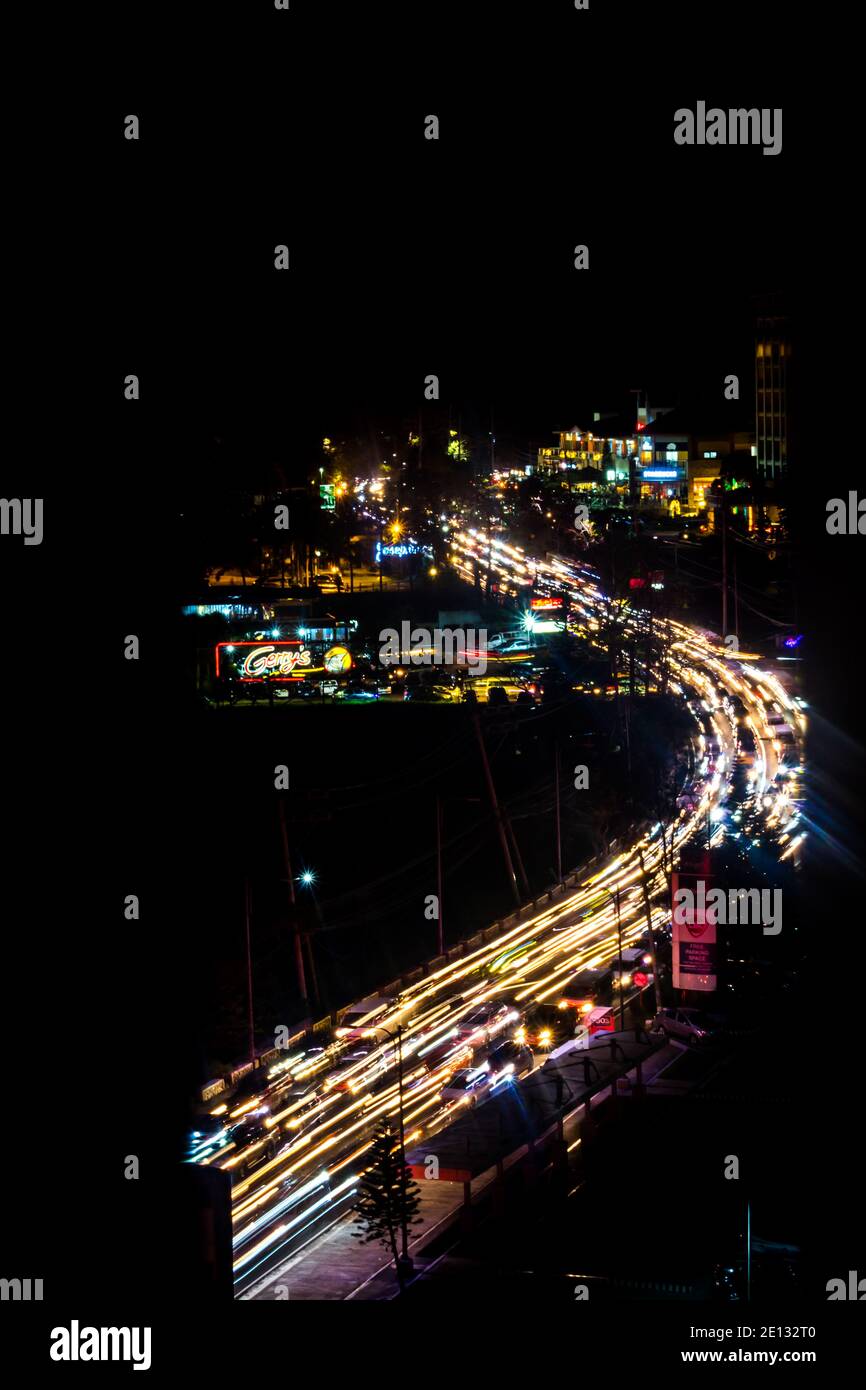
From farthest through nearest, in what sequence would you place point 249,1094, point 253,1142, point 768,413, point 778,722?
point 768,413, point 778,722, point 249,1094, point 253,1142

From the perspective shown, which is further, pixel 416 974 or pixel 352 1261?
pixel 416 974

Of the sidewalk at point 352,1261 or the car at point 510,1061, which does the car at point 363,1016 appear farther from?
the sidewalk at point 352,1261

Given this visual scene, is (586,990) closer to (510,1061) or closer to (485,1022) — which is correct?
Answer: (485,1022)

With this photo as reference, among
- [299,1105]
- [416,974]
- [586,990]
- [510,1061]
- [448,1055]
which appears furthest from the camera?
[416,974]

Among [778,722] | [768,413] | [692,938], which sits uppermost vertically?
[768,413]

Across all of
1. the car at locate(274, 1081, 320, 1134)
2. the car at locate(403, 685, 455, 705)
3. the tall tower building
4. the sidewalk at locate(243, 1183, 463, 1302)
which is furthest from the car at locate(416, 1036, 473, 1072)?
the tall tower building

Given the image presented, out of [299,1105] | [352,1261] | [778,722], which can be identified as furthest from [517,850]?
[352,1261]
